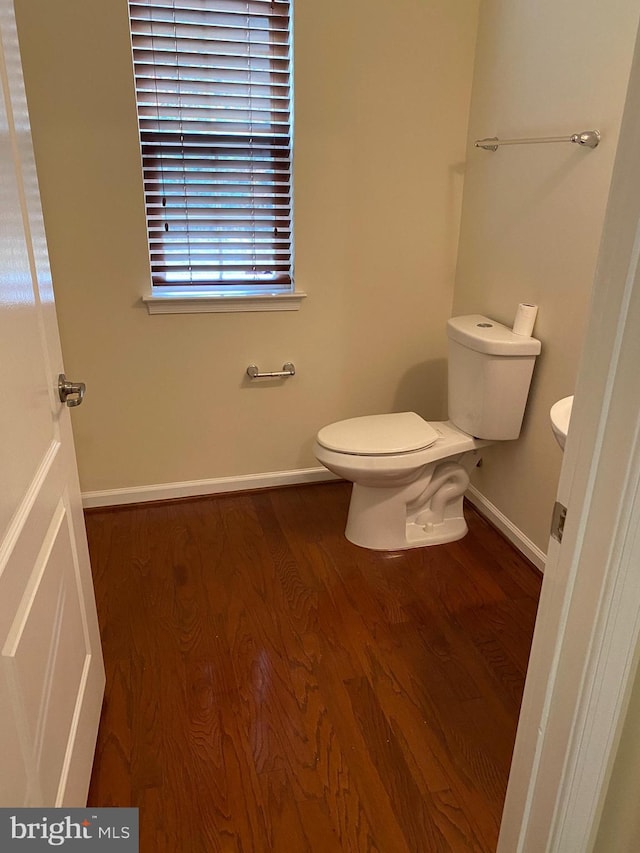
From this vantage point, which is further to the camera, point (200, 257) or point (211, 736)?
point (200, 257)

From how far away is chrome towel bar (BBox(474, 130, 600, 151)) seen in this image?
183 cm

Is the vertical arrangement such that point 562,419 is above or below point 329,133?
below

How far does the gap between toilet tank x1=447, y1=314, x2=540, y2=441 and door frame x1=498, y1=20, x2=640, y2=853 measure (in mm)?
1386

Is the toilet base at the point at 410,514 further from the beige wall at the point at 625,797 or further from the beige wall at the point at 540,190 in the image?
the beige wall at the point at 625,797

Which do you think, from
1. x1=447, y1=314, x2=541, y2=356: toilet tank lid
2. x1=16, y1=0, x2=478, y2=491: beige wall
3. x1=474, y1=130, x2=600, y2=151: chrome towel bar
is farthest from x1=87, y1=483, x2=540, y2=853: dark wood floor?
x1=474, y1=130, x2=600, y2=151: chrome towel bar

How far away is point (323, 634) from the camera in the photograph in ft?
6.42

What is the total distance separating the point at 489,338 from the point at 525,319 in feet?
0.47

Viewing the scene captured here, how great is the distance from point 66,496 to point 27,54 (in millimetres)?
1645

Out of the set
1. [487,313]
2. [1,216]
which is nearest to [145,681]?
[1,216]

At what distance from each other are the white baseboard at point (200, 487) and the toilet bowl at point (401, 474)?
0.48 m

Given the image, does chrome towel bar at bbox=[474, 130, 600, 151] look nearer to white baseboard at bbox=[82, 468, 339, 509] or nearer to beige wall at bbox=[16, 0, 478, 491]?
beige wall at bbox=[16, 0, 478, 491]

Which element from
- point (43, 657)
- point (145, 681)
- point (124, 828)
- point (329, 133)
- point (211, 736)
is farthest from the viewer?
point (329, 133)

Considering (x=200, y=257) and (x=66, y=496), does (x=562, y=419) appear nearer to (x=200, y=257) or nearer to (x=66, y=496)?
(x=66, y=496)

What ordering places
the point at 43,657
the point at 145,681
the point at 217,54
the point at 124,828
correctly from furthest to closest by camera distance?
the point at 217,54, the point at 145,681, the point at 124,828, the point at 43,657
